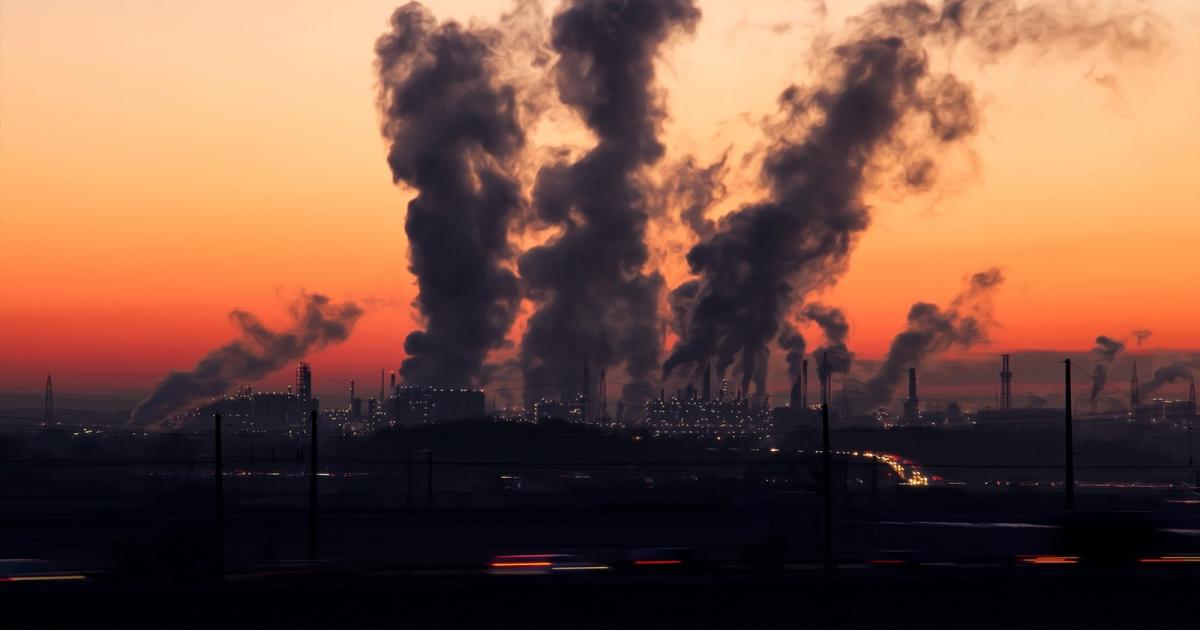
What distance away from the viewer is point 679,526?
236 ft

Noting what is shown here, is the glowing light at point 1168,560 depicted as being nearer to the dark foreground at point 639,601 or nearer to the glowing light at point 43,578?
the dark foreground at point 639,601

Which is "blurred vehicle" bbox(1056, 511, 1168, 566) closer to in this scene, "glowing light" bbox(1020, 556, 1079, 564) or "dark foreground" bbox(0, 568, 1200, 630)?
"glowing light" bbox(1020, 556, 1079, 564)

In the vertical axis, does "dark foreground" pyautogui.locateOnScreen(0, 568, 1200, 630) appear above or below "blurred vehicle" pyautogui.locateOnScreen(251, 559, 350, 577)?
above

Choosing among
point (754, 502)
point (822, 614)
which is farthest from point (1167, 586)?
point (754, 502)

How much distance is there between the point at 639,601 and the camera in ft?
83.7

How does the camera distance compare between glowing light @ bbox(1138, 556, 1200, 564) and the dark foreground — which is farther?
glowing light @ bbox(1138, 556, 1200, 564)

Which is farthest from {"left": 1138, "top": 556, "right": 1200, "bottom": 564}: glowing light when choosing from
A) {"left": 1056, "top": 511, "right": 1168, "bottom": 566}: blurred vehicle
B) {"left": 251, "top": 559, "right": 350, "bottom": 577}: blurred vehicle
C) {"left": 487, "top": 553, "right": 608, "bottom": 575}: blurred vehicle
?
{"left": 251, "top": 559, "right": 350, "bottom": 577}: blurred vehicle

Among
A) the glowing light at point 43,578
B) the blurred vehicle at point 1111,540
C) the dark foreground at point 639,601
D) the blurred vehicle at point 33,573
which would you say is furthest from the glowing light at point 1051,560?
the blurred vehicle at point 33,573

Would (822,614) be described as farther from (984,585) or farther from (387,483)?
(387,483)

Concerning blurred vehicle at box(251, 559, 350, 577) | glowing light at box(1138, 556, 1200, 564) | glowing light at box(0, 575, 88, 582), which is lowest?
glowing light at box(1138, 556, 1200, 564)

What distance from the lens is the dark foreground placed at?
75.7ft

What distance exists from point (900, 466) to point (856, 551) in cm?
10021

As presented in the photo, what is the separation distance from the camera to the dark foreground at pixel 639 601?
23062 mm

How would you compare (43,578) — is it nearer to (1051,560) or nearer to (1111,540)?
(1051,560)
